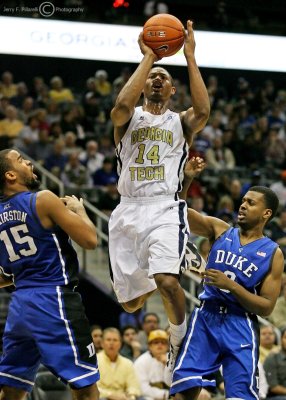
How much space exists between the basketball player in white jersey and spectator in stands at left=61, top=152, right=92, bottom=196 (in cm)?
750

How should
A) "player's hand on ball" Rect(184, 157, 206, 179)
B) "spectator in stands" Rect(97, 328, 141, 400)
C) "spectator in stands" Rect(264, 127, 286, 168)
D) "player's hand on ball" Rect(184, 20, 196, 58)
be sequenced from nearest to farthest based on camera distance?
"player's hand on ball" Rect(184, 20, 196, 58) < "player's hand on ball" Rect(184, 157, 206, 179) < "spectator in stands" Rect(97, 328, 141, 400) < "spectator in stands" Rect(264, 127, 286, 168)

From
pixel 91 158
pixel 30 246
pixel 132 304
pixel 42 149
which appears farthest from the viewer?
pixel 91 158

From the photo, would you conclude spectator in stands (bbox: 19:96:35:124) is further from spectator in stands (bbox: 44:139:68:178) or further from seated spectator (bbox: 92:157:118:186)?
seated spectator (bbox: 92:157:118:186)

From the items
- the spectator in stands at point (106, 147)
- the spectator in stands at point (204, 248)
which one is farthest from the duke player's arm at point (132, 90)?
the spectator in stands at point (106, 147)

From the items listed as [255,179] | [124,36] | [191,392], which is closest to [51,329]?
[191,392]

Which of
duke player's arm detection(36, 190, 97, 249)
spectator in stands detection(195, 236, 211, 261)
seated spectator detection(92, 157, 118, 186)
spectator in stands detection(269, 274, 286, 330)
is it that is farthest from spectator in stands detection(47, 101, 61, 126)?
duke player's arm detection(36, 190, 97, 249)

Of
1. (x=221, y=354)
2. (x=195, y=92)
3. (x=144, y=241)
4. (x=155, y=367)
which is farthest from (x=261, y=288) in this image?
(x=155, y=367)

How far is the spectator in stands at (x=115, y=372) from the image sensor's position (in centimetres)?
1002

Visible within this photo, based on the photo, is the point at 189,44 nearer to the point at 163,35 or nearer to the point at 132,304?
the point at 163,35

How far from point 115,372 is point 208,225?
3.76 meters

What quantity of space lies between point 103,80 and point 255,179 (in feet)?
14.9

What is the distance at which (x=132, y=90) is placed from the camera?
6508 mm

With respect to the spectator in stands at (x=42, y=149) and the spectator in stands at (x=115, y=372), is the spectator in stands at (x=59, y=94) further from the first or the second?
the spectator in stands at (x=115, y=372)

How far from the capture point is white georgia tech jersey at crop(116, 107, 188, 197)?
6746 millimetres
